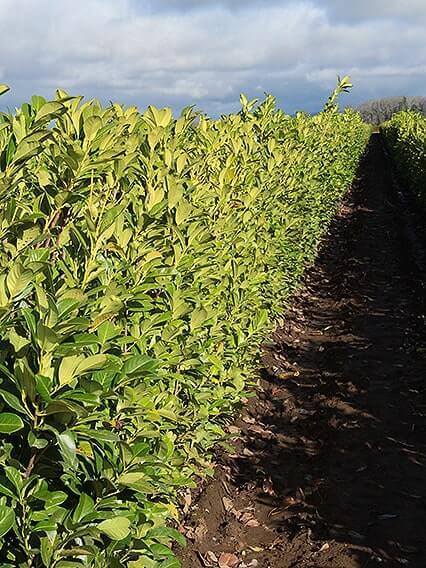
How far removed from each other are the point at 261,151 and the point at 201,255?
2.81 m

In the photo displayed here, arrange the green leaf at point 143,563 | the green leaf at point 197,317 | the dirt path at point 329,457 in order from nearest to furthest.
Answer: the green leaf at point 143,563
the green leaf at point 197,317
the dirt path at point 329,457

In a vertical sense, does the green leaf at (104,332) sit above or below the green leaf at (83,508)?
above

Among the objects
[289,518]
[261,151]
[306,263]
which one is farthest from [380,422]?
[306,263]

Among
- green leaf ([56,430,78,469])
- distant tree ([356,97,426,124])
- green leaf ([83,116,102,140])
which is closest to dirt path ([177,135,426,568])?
green leaf ([56,430,78,469])

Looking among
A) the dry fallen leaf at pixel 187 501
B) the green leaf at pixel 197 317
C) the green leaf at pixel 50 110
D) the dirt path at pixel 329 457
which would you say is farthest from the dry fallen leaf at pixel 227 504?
the green leaf at pixel 50 110

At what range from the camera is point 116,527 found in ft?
6.28

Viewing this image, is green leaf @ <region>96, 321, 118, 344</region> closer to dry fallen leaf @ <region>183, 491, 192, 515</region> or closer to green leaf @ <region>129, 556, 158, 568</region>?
green leaf @ <region>129, 556, 158, 568</region>

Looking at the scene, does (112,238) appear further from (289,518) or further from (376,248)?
(376,248)

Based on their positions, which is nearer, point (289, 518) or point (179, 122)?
point (179, 122)

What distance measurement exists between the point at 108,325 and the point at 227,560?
2256mm

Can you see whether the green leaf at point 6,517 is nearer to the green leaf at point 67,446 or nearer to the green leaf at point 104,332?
the green leaf at point 67,446

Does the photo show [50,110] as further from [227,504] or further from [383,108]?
[383,108]

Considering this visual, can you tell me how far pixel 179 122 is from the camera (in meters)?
3.73

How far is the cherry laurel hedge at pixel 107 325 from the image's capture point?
1.74 metres
